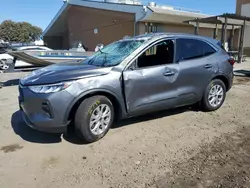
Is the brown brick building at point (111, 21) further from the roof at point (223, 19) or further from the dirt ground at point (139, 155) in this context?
the dirt ground at point (139, 155)

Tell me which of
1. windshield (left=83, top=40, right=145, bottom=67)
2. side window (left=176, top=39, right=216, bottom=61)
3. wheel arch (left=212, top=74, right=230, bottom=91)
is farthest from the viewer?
wheel arch (left=212, top=74, right=230, bottom=91)

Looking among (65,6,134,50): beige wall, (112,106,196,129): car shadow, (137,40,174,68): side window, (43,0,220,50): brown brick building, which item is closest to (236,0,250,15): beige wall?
(43,0,220,50): brown brick building

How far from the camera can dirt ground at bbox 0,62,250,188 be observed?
10.2 feet

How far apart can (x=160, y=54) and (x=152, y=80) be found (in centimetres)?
76

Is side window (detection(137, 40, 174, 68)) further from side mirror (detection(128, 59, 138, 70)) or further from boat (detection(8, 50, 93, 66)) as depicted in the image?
boat (detection(8, 50, 93, 66))

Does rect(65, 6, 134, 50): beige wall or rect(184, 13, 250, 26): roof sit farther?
rect(65, 6, 134, 50): beige wall

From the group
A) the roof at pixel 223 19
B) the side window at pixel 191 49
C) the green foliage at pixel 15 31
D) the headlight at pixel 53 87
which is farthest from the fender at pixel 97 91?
the green foliage at pixel 15 31

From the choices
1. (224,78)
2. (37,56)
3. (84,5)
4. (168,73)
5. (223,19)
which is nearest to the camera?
(168,73)

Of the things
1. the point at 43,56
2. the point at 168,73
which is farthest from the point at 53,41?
the point at 168,73

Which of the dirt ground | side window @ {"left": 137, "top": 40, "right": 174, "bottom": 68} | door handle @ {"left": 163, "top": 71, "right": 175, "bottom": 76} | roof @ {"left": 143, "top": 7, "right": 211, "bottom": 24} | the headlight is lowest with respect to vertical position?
the dirt ground

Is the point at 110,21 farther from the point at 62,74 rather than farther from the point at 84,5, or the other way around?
the point at 62,74

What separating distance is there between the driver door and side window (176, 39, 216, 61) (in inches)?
7.3

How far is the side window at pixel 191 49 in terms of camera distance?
509cm

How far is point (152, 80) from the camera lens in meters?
4.58
